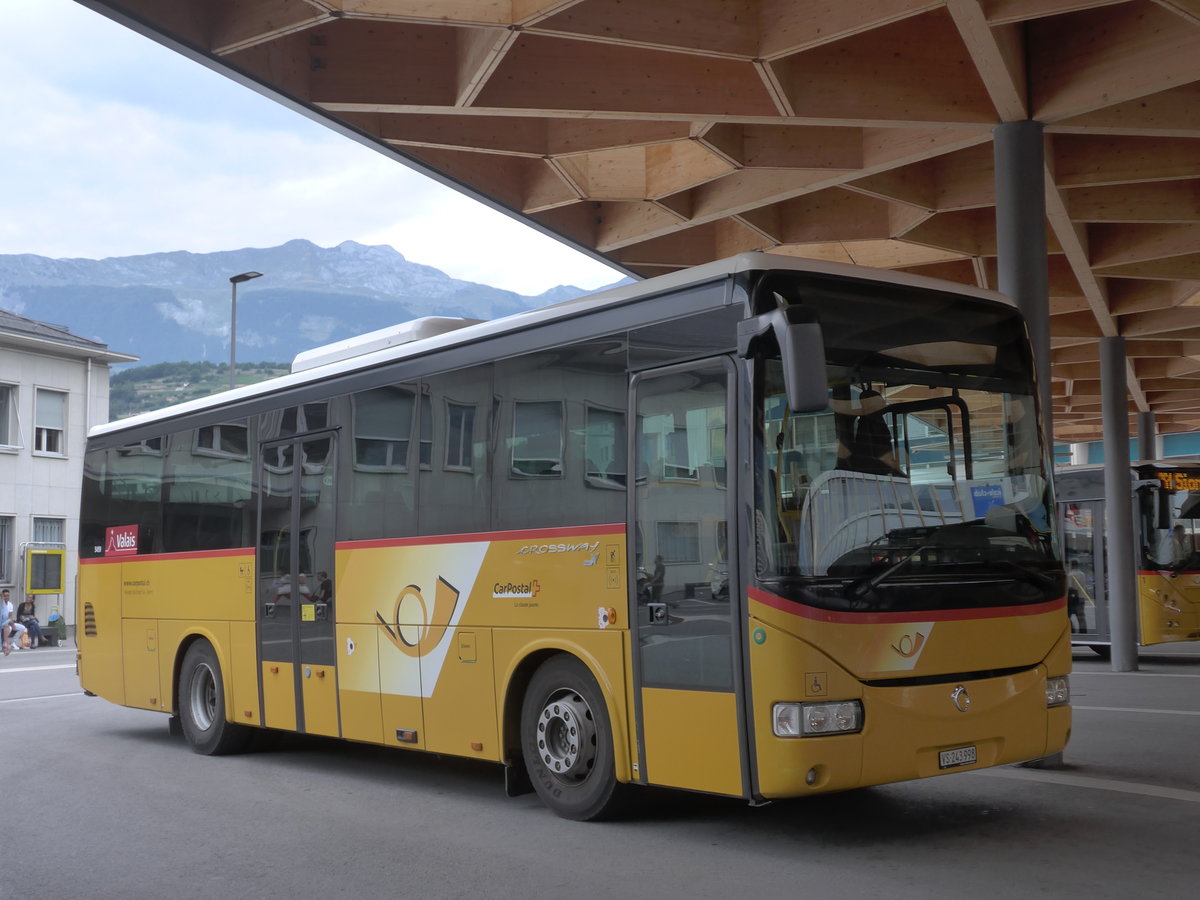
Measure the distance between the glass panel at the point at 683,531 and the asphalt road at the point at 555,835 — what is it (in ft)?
3.68

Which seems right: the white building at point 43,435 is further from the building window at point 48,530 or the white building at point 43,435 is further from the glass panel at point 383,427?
the glass panel at point 383,427

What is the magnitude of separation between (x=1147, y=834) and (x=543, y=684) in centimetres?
371

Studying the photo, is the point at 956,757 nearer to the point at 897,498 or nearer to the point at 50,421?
the point at 897,498

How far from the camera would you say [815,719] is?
6.77m

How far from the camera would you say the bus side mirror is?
6.61 meters

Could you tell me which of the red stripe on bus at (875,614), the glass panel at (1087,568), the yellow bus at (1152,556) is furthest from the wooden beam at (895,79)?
the yellow bus at (1152,556)

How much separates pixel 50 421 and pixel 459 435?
110ft

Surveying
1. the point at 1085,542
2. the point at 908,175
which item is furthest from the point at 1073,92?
the point at 1085,542

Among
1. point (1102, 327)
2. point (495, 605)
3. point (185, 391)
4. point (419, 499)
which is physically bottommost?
point (495, 605)

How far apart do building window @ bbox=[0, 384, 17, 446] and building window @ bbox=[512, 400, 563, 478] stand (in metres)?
33.3

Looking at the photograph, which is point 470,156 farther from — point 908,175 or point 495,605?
point 495,605

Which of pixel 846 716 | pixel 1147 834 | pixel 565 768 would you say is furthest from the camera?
pixel 565 768

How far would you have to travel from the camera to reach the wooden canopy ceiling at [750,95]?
408 inches

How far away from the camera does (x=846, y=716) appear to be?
685cm
